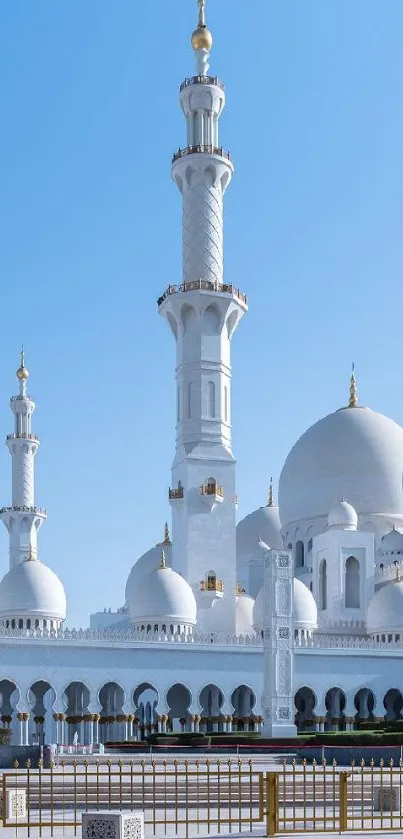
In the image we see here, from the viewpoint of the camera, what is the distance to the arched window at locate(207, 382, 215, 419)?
4378cm

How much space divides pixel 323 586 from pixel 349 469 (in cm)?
445

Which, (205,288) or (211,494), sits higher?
(205,288)

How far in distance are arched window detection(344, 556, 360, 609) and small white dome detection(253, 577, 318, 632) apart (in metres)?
3.31

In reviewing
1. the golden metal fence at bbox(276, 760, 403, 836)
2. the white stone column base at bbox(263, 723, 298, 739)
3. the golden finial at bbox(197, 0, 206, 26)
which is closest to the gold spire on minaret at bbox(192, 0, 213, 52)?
the golden finial at bbox(197, 0, 206, 26)

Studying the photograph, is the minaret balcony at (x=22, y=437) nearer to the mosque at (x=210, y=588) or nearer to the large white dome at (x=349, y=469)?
the mosque at (x=210, y=588)

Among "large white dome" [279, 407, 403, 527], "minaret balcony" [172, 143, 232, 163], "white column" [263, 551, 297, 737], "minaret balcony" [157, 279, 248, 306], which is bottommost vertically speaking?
"white column" [263, 551, 297, 737]

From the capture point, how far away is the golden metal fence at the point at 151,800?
51.0 feet

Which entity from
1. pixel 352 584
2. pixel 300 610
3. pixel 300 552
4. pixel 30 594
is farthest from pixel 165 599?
pixel 300 552

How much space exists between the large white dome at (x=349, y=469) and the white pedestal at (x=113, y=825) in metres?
35.9

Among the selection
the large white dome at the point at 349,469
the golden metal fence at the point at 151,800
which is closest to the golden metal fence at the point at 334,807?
the golden metal fence at the point at 151,800

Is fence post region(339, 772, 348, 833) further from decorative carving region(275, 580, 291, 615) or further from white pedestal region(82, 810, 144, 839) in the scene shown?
decorative carving region(275, 580, 291, 615)

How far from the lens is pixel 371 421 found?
50469 mm

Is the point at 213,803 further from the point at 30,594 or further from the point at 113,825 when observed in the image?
the point at 30,594

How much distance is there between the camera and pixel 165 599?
1619 inches
